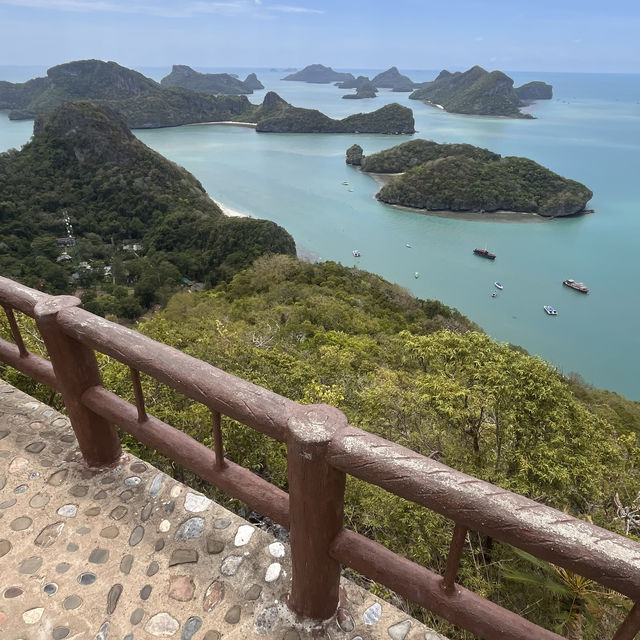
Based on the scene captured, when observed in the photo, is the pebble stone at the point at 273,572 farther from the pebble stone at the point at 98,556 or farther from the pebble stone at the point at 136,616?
the pebble stone at the point at 98,556

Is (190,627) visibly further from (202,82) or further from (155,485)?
(202,82)

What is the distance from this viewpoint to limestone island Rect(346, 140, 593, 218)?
56.2 m

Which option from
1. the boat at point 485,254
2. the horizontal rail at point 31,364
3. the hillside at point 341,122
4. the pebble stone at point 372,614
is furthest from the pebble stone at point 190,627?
the hillside at point 341,122

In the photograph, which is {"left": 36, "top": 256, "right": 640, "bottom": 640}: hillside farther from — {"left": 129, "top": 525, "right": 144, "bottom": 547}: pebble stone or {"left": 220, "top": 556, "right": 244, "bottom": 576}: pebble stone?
{"left": 129, "top": 525, "right": 144, "bottom": 547}: pebble stone

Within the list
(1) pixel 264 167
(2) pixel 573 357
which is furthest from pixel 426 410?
(1) pixel 264 167

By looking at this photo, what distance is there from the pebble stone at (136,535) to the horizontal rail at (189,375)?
990 millimetres

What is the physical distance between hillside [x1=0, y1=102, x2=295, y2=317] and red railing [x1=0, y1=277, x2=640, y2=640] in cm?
3243

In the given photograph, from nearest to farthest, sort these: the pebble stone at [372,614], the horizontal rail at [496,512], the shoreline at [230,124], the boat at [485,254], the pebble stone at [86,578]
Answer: the horizontal rail at [496,512]
the pebble stone at [372,614]
the pebble stone at [86,578]
the boat at [485,254]
the shoreline at [230,124]

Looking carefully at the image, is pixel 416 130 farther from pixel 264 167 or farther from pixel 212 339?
pixel 212 339

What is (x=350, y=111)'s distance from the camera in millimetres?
137500

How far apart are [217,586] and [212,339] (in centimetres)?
682

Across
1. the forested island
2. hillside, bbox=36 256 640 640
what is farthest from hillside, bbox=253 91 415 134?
hillside, bbox=36 256 640 640

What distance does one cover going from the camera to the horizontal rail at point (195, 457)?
1.87m

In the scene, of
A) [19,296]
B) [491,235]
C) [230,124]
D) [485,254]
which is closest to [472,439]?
[19,296]
